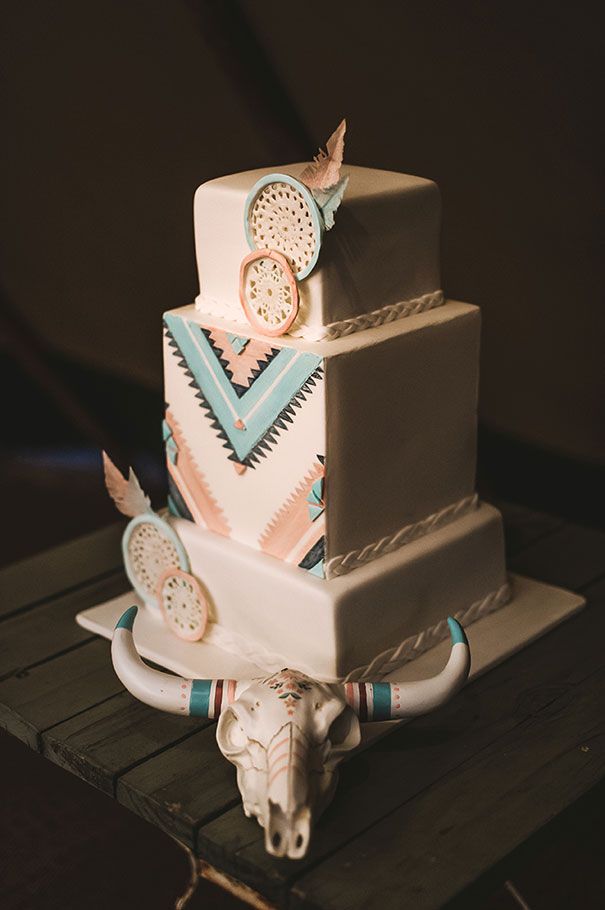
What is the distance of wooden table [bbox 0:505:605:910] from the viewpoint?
1.47 metres

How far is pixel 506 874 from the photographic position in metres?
1.50

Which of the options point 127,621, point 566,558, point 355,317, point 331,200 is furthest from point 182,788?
point 566,558

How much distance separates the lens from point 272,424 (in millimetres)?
1803

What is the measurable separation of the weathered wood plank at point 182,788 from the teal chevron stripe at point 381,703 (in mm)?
220

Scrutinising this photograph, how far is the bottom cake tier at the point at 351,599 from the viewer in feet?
5.90

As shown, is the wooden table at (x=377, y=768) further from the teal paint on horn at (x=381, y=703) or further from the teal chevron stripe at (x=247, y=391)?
the teal chevron stripe at (x=247, y=391)

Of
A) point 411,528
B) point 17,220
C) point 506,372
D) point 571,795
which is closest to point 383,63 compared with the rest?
point 506,372

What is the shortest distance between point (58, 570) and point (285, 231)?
91 cm

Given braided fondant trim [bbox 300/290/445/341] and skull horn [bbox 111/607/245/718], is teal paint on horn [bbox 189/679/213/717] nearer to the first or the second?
skull horn [bbox 111/607/245/718]

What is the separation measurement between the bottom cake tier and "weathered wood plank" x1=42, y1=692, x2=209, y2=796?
0.18 metres

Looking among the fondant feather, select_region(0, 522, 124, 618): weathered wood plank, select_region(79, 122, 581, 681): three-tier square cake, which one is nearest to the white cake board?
select_region(79, 122, 581, 681): three-tier square cake

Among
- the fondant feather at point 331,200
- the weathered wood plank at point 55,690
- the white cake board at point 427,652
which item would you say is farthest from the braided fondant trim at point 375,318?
the weathered wood plank at point 55,690

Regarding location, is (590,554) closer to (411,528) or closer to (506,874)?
(411,528)

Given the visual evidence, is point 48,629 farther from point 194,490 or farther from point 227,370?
point 227,370
